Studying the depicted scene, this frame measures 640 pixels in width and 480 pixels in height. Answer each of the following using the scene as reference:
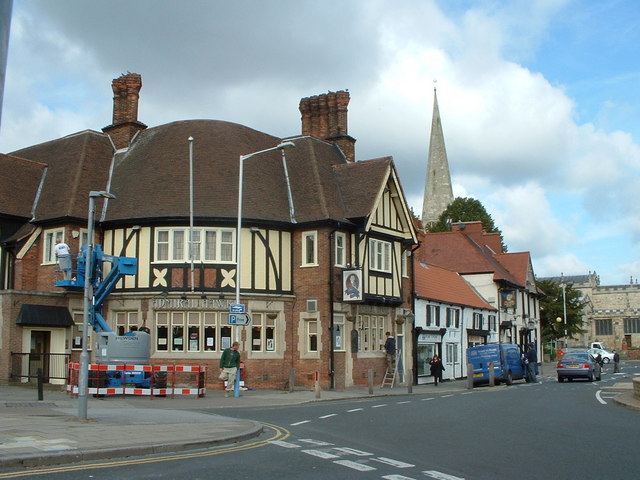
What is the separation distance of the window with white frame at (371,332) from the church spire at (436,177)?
92.9m

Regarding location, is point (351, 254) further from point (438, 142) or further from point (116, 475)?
point (438, 142)

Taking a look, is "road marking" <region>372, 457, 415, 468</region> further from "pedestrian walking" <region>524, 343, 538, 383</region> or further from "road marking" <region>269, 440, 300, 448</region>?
"pedestrian walking" <region>524, 343, 538, 383</region>

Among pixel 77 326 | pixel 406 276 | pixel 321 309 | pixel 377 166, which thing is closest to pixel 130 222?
pixel 77 326

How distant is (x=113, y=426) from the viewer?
14945 mm

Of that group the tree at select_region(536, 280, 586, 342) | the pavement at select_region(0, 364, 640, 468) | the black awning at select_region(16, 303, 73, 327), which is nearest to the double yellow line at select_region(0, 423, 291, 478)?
the pavement at select_region(0, 364, 640, 468)

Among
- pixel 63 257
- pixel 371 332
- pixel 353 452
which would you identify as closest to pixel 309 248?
pixel 371 332

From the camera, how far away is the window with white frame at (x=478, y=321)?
49.2m

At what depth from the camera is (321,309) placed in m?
30.8

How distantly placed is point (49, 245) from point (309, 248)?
10.7 metres

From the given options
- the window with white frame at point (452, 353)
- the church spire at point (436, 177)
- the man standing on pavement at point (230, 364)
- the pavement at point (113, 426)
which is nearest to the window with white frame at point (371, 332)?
the pavement at point (113, 426)

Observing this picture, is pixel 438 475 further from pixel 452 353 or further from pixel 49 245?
pixel 452 353

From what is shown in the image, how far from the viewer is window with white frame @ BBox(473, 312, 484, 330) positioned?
49219 millimetres

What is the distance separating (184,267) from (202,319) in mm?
2171

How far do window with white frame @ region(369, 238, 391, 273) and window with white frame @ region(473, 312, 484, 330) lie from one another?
1669 centimetres
